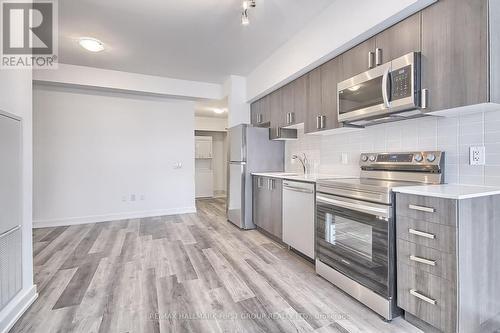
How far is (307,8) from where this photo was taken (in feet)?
8.52

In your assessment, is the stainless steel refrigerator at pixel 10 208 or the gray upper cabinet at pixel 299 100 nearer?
the stainless steel refrigerator at pixel 10 208

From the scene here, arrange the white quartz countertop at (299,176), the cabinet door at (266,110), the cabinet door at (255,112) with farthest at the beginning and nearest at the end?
1. the cabinet door at (255,112)
2. the cabinet door at (266,110)
3. the white quartz countertop at (299,176)

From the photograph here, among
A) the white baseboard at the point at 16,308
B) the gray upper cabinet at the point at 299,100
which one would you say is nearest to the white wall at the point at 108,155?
the gray upper cabinet at the point at 299,100

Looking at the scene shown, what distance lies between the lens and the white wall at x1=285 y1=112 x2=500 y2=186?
174cm

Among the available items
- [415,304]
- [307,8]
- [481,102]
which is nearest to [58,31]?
[307,8]

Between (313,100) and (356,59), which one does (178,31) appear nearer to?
(313,100)

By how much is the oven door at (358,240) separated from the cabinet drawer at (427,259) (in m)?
0.08

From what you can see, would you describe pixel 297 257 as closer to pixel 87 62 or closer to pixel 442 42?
pixel 442 42

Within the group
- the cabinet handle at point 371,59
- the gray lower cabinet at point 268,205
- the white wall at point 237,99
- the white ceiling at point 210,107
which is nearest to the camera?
the cabinet handle at point 371,59

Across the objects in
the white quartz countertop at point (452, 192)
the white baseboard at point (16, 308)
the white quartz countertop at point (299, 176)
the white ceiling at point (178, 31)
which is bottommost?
the white baseboard at point (16, 308)

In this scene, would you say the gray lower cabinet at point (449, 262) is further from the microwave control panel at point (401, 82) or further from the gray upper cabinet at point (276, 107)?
the gray upper cabinet at point (276, 107)

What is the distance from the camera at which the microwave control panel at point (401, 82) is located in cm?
185

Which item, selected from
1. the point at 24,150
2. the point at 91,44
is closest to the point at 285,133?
the point at 91,44

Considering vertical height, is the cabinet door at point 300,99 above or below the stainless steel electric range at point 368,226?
above
